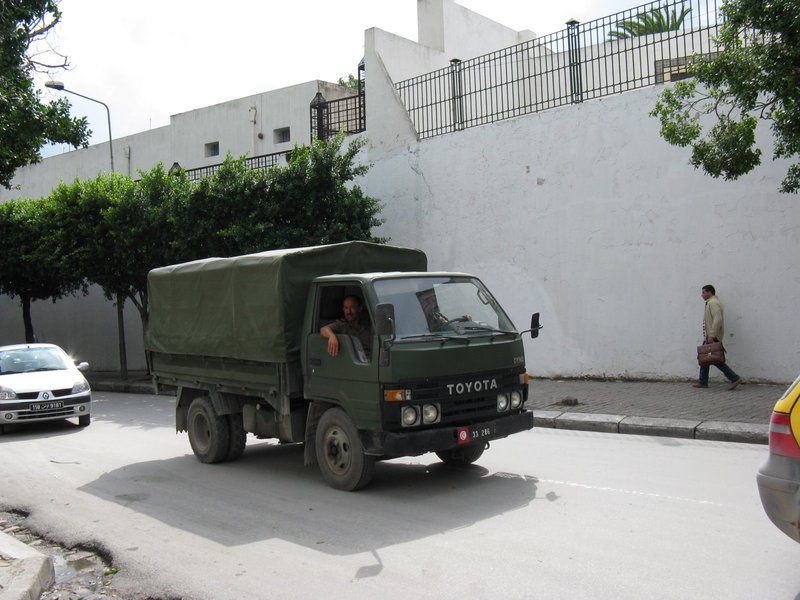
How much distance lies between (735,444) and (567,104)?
329 inches

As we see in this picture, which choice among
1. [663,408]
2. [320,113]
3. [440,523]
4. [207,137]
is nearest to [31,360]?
[440,523]

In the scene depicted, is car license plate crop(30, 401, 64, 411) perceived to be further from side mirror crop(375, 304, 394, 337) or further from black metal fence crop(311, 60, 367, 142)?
black metal fence crop(311, 60, 367, 142)

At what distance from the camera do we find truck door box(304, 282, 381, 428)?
662 centimetres

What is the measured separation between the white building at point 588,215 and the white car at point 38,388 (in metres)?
7.97

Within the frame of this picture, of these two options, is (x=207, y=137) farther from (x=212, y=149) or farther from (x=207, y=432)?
(x=207, y=432)

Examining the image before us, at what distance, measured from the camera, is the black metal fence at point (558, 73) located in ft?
45.5

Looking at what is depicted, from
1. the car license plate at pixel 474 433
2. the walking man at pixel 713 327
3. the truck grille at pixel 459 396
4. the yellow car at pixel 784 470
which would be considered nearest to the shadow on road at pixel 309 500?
the car license plate at pixel 474 433

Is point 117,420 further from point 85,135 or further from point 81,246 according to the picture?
point 81,246

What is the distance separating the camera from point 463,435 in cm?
671

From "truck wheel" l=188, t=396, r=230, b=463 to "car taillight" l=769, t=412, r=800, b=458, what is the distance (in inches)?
244

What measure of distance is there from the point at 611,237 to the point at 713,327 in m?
2.83

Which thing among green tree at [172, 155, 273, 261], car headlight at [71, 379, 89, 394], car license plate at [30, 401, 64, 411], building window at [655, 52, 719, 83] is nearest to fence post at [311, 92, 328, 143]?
green tree at [172, 155, 273, 261]

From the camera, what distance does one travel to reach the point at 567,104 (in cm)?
1506

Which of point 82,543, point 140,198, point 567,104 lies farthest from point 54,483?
point 140,198
